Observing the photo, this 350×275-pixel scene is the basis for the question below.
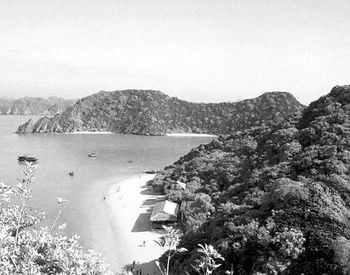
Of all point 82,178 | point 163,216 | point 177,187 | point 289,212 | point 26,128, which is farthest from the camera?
Result: point 26,128

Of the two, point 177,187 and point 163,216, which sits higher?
point 177,187

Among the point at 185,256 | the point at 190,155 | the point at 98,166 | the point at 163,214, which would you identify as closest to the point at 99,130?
the point at 98,166

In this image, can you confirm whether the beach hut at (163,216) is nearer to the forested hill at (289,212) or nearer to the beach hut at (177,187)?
the forested hill at (289,212)

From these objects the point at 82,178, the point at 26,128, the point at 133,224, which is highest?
the point at 26,128

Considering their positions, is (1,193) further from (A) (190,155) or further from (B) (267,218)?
(A) (190,155)

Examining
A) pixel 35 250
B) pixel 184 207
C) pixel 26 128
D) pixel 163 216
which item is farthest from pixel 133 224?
pixel 26 128

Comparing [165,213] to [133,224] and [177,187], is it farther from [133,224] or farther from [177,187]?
[177,187]

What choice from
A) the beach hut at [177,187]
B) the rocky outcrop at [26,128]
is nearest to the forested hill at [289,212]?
the beach hut at [177,187]
